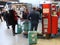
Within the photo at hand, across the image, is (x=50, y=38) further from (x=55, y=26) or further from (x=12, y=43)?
(x=12, y=43)

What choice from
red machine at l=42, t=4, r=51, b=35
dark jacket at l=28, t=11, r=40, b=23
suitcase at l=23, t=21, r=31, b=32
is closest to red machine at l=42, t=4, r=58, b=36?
red machine at l=42, t=4, r=51, b=35

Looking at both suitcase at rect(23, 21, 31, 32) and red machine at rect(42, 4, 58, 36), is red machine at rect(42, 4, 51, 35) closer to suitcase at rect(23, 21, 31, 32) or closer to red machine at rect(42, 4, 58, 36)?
red machine at rect(42, 4, 58, 36)

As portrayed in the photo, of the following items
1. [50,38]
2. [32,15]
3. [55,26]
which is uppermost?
[32,15]

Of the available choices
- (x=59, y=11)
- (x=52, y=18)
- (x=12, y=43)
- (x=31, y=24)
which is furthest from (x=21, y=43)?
(x=59, y=11)

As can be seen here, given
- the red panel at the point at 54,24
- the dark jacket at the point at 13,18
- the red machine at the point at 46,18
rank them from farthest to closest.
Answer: the dark jacket at the point at 13,18
the red panel at the point at 54,24
the red machine at the point at 46,18

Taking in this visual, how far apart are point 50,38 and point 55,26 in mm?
687

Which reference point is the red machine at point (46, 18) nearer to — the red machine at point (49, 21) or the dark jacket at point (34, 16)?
the red machine at point (49, 21)

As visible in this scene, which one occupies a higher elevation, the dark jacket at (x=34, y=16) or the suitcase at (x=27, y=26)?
the dark jacket at (x=34, y=16)

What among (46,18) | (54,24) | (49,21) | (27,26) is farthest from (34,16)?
(54,24)

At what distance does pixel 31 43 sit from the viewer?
7980 mm

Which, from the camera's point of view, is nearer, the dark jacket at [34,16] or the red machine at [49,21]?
the red machine at [49,21]

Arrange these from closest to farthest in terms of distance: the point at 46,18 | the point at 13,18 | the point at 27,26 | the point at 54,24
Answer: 1. the point at 46,18
2. the point at 54,24
3. the point at 13,18
4. the point at 27,26

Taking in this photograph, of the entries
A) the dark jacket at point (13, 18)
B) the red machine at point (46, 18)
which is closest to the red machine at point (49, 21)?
the red machine at point (46, 18)

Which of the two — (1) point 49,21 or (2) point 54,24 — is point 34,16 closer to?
(1) point 49,21
